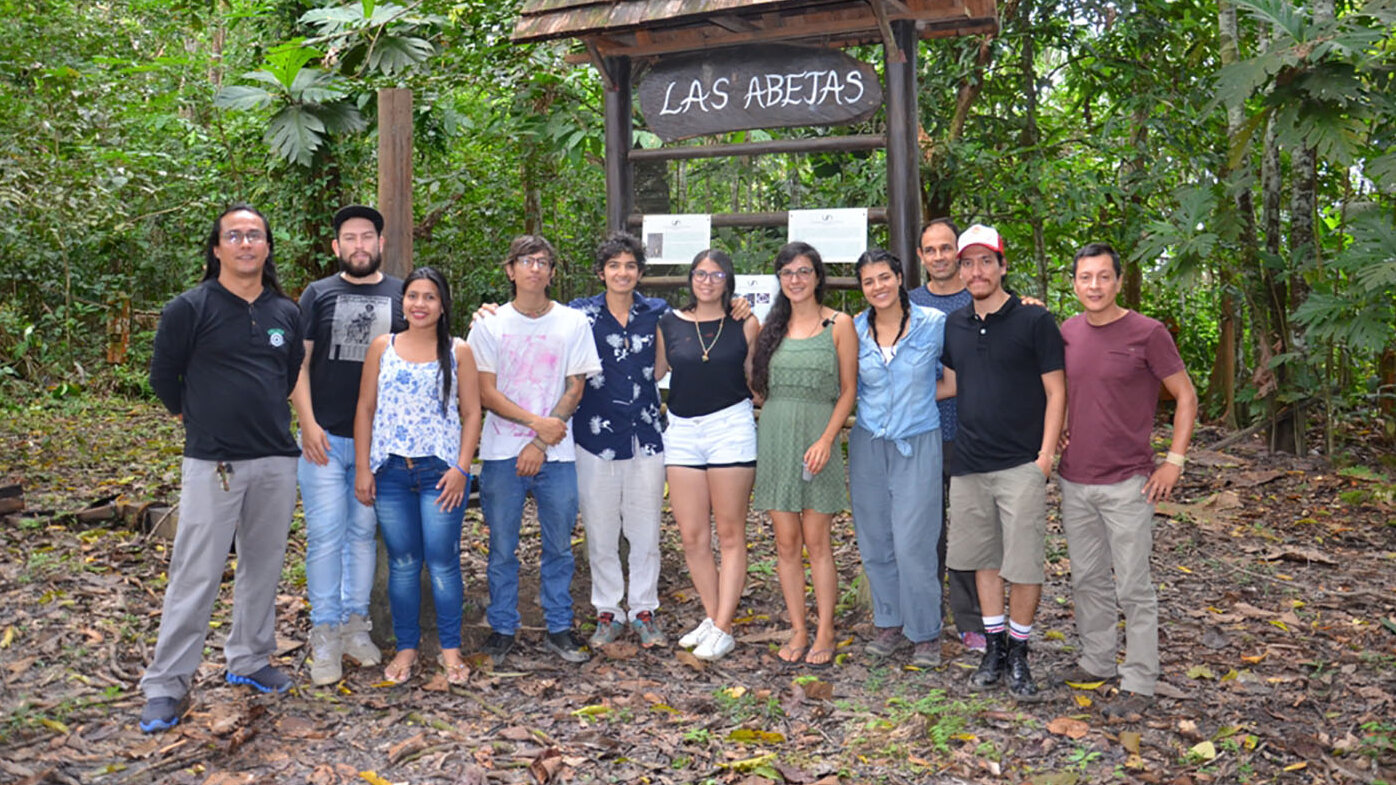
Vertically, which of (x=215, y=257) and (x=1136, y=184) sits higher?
(x=1136, y=184)

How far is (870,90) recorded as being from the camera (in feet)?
16.5

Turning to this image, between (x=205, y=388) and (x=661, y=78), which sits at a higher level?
(x=661, y=78)

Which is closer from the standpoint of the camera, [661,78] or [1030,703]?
[1030,703]

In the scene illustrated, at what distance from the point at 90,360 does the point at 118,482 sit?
21.0 ft

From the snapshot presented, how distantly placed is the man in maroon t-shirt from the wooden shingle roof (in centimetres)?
161

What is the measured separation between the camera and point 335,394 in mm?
4422

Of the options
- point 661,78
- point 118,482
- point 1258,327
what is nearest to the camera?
point 661,78

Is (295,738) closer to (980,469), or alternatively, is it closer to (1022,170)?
(980,469)

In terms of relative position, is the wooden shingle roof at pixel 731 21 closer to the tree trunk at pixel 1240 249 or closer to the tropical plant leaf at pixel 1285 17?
the tropical plant leaf at pixel 1285 17

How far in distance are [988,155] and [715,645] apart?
16.6ft

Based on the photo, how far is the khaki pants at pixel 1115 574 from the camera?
13.3 ft

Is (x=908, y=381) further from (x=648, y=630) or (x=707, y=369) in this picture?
(x=648, y=630)

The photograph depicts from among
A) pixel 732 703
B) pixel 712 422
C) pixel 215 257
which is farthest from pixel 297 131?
pixel 732 703

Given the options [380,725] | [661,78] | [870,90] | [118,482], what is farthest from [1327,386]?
[118,482]
